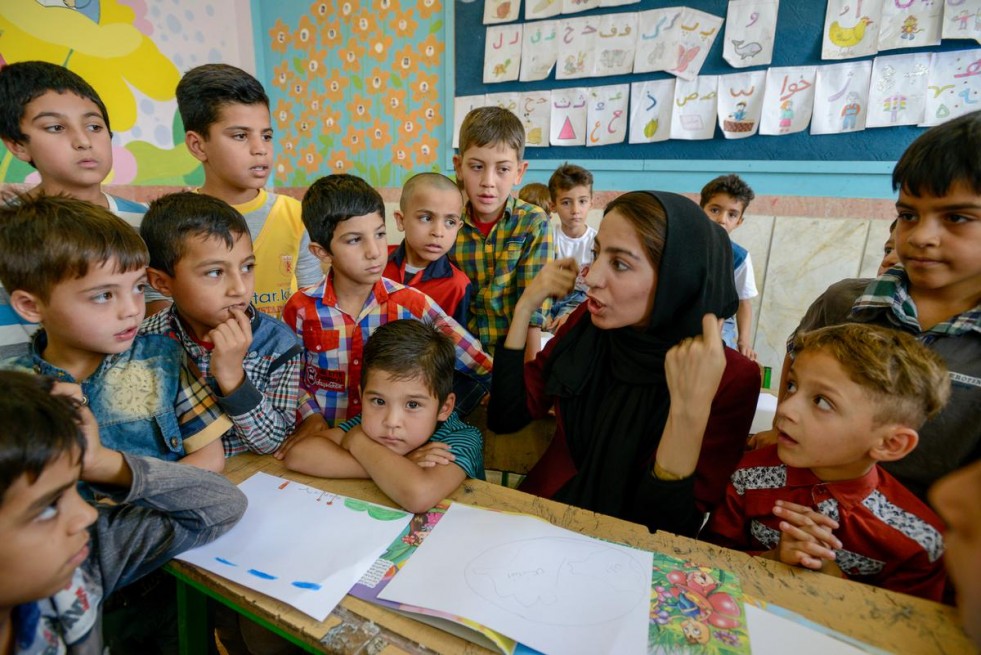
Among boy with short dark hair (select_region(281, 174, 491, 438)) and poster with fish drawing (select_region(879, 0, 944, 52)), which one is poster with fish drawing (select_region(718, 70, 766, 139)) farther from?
boy with short dark hair (select_region(281, 174, 491, 438))

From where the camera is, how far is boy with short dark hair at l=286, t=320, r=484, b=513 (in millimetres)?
971

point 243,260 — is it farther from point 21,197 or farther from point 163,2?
point 163,2

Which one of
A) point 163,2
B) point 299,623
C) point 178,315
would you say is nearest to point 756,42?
point 178,315

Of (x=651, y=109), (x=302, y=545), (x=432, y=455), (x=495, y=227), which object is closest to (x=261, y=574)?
(x=302, y=545)

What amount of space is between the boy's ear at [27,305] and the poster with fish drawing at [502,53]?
3.16 meters

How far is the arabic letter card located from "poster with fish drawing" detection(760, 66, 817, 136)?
392mm

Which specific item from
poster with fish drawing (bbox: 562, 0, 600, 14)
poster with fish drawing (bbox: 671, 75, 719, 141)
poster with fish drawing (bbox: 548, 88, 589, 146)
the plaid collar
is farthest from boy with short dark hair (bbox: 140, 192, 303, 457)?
poster with fish drawing (bbox: 562, 0, 600, 14)

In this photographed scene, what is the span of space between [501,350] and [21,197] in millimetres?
1189

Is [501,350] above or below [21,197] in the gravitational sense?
below

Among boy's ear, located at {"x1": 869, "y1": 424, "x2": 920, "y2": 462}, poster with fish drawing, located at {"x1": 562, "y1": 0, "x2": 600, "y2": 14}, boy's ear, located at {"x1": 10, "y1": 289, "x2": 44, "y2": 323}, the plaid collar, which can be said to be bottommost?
boy's ear, located at {"x1": 869, "y1": 424, "x2": 920, "y2": 462}

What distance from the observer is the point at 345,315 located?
150cm

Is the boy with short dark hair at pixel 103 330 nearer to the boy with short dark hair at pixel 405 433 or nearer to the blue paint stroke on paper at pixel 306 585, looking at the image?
the boy with short dark hair at pixel 405 433

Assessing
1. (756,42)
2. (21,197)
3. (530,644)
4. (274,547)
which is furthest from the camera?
(756,42)

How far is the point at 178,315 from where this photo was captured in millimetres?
1269
